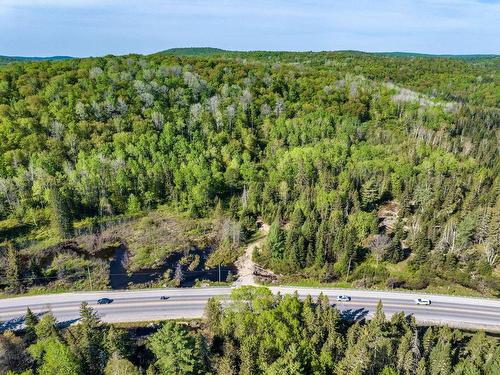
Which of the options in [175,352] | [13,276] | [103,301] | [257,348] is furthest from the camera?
[13,276]

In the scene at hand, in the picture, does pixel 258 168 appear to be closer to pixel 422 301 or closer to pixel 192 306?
pixel 192 306

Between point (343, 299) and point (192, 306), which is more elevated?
point (343, 299)

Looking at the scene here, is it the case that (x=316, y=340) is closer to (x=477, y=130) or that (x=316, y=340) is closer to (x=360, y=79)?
(x=477, y=130)

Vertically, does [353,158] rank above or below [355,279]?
above

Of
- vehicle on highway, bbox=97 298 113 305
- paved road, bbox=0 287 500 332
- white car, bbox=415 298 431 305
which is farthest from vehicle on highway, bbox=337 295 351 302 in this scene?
vehicle on highway, bbox=97 298 113 305

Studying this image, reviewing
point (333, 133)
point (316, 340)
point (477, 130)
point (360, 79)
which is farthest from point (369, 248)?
point (360, 79)

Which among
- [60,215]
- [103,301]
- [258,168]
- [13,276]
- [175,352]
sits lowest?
[103,301]

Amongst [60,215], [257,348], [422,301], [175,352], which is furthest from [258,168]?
[175,352]

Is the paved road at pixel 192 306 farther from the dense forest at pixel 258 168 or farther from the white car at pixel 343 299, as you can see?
the dense forest at pixel 258 168
